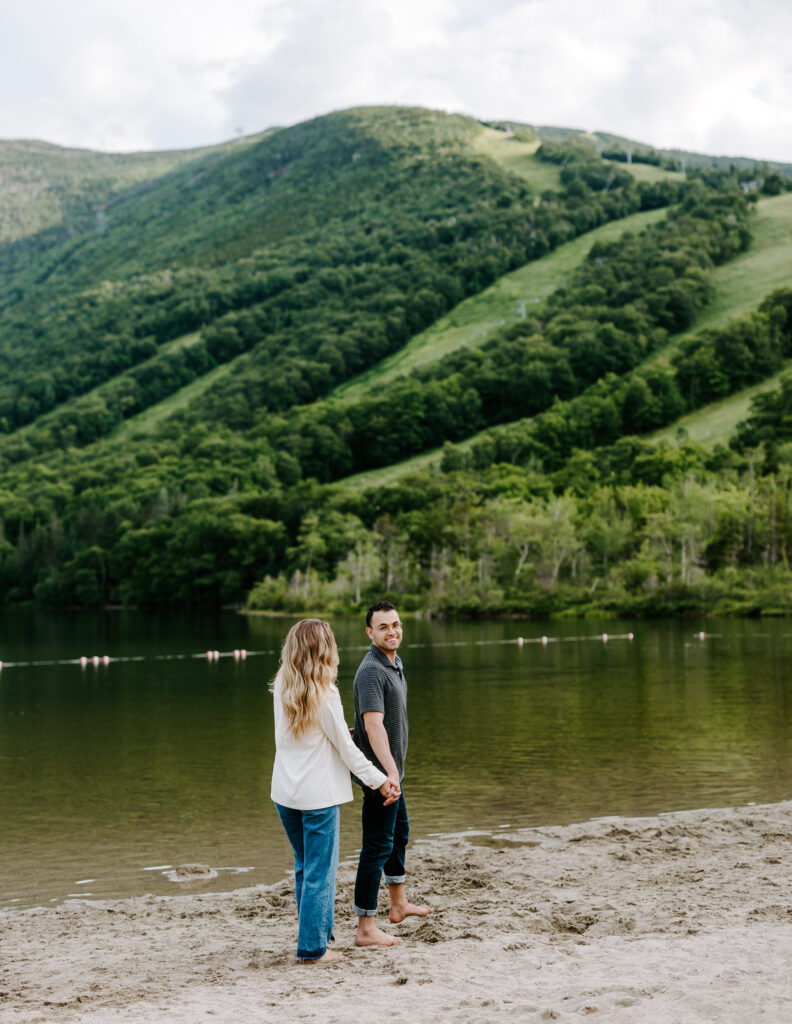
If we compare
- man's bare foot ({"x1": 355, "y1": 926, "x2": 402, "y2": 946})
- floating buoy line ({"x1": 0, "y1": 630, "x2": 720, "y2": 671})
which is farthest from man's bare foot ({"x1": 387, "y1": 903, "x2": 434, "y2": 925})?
floating buoy line ({"x1": 0, "y1": 630, "x2": 720, "y2": 671})

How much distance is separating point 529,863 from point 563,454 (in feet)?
474

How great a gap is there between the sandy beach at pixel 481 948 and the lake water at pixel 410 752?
Result: 2102 millimetres

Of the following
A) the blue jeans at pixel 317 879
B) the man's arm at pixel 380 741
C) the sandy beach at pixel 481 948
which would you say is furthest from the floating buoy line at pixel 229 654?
the blue jeans at pixel 317 879

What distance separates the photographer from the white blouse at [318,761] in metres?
8.75

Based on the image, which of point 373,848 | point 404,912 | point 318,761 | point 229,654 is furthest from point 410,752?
point 229,654

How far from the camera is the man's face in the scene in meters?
9.55

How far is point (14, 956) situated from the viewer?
9820mm

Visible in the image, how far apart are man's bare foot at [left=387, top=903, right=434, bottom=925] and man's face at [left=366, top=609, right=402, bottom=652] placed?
267 cm

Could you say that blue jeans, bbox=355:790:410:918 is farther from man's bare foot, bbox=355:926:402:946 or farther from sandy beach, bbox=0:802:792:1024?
sandy beach, bbox=0:802:792:1024

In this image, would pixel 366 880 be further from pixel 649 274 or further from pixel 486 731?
pixel 649 274

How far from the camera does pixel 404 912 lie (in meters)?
10.2

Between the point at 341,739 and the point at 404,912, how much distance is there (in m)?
2.53

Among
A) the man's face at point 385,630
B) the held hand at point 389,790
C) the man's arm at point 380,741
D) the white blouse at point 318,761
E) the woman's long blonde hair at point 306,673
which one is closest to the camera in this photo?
the woman's long blonde hair at point 306,673

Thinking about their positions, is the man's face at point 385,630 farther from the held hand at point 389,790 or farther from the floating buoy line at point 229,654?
the floating buoy line at point 229,654
